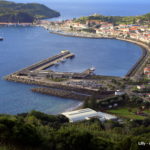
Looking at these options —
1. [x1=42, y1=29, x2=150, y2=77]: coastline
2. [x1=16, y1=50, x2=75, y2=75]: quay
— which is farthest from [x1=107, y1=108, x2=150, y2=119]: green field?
[x1=16, y1=50, x2=75, y2=75]: quay

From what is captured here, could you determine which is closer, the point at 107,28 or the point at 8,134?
the point at 8,134

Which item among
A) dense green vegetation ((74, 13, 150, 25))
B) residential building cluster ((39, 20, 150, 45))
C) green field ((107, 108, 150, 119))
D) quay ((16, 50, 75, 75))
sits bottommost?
green field ((107, 108, 150, 119))

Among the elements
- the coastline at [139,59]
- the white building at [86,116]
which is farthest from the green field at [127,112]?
the coastline at [139,59]

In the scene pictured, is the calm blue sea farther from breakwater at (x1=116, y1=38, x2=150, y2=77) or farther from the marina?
breakwater at (x1=116, y1=38, x2=150, y2=77)

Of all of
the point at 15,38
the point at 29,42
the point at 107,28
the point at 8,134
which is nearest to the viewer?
the point at 8,134

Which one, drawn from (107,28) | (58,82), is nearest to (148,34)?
(107,28)

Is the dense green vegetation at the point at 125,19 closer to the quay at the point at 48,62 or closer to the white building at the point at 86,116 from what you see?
the quay at the point at 48,62

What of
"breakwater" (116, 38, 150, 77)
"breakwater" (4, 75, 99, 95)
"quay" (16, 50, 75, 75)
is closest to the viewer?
"breakwater" (4, 75, 99, 95)

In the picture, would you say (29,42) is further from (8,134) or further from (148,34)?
(8,134)
